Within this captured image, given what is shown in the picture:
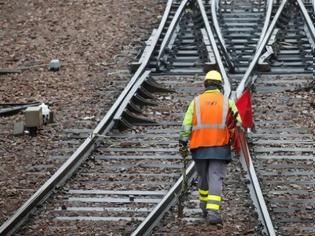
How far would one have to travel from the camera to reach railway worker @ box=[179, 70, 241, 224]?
33.0ft

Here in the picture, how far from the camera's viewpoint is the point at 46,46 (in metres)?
19.4

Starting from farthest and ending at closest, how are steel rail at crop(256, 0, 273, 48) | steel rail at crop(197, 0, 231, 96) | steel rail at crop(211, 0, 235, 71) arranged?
steel rail at crop(256, 0, 273, 48), steel rail at crop(211, 0, 235, 71), steel rail at crop(197, 0, 231, 96)

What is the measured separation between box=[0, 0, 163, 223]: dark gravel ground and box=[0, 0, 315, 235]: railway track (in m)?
0.46

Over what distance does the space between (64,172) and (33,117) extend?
2356 mm

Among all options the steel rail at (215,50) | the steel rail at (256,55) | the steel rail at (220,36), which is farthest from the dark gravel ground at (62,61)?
the steel rail at (256,55)

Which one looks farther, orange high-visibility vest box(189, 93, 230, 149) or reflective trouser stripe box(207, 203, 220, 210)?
orange high-visibility vest box(189, 93, 230, 149)

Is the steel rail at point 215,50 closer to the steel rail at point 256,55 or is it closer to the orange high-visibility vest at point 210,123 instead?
the steel rail at point 256,55

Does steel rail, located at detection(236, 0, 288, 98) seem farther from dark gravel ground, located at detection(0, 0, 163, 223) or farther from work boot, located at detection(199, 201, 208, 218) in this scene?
work boot, located at detection(199, 201, 208, 218)

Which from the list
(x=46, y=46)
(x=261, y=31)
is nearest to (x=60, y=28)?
(x=46, y=46)

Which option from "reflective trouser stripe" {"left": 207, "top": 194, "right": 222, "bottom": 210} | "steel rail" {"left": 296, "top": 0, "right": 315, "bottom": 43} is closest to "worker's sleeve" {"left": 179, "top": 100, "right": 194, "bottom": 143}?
"reflective trouser stripe" {"left": 207, "top": 194, "right": 222, "bottom": 210}

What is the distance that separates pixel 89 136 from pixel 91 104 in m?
2.13

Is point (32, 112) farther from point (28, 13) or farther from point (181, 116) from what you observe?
point (28, 13)

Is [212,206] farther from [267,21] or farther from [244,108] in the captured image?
[267,21]

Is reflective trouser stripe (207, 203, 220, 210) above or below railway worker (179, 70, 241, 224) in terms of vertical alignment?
below
